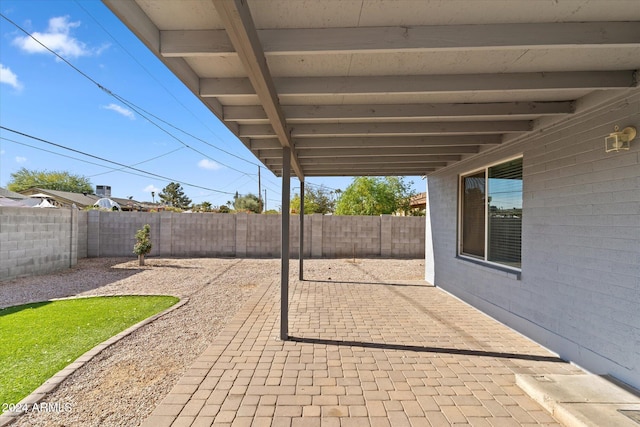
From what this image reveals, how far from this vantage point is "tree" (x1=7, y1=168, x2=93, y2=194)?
115 ft

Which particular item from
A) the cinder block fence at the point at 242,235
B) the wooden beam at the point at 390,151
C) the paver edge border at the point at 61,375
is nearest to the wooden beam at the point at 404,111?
the wooden beam at the point at 390,151

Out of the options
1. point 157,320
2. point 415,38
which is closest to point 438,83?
point 415,38

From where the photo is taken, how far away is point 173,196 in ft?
185

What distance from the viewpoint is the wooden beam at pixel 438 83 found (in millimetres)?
2521

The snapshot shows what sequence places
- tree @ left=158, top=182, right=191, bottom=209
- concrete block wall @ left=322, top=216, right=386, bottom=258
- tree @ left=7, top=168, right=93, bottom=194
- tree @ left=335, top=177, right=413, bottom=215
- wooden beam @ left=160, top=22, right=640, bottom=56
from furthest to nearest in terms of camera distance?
tree @ left=158, top=182, right=191, bottom=209 < tree @ left=7, top=168, right=93, bottom=194 < tree @ left=335, top=177, right=413, bottom=215 < concrete block wall @ left=322, top=216, right=386, bottom=258 < wooden beam @ left=160, top=22, right=640, bottom=56

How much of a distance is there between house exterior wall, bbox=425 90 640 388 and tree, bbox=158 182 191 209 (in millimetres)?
58524

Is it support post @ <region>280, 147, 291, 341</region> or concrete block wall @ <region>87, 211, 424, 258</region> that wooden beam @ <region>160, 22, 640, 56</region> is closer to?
support post @ <region>280, 147, 291, 341</region>

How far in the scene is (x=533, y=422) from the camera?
87.1 inches

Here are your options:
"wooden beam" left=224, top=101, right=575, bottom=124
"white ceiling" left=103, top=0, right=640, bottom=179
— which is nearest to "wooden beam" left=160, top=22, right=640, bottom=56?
"white ceiling" left=103, top=0, right=640, bottom=179

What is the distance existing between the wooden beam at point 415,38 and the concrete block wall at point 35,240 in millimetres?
7899

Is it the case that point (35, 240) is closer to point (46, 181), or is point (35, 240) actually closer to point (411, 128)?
point (411, 128)

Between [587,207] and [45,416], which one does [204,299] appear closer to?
[45,416]

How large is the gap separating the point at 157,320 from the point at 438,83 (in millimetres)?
4542

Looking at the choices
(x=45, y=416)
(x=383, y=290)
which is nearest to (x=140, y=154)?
(x=383, y=290)
